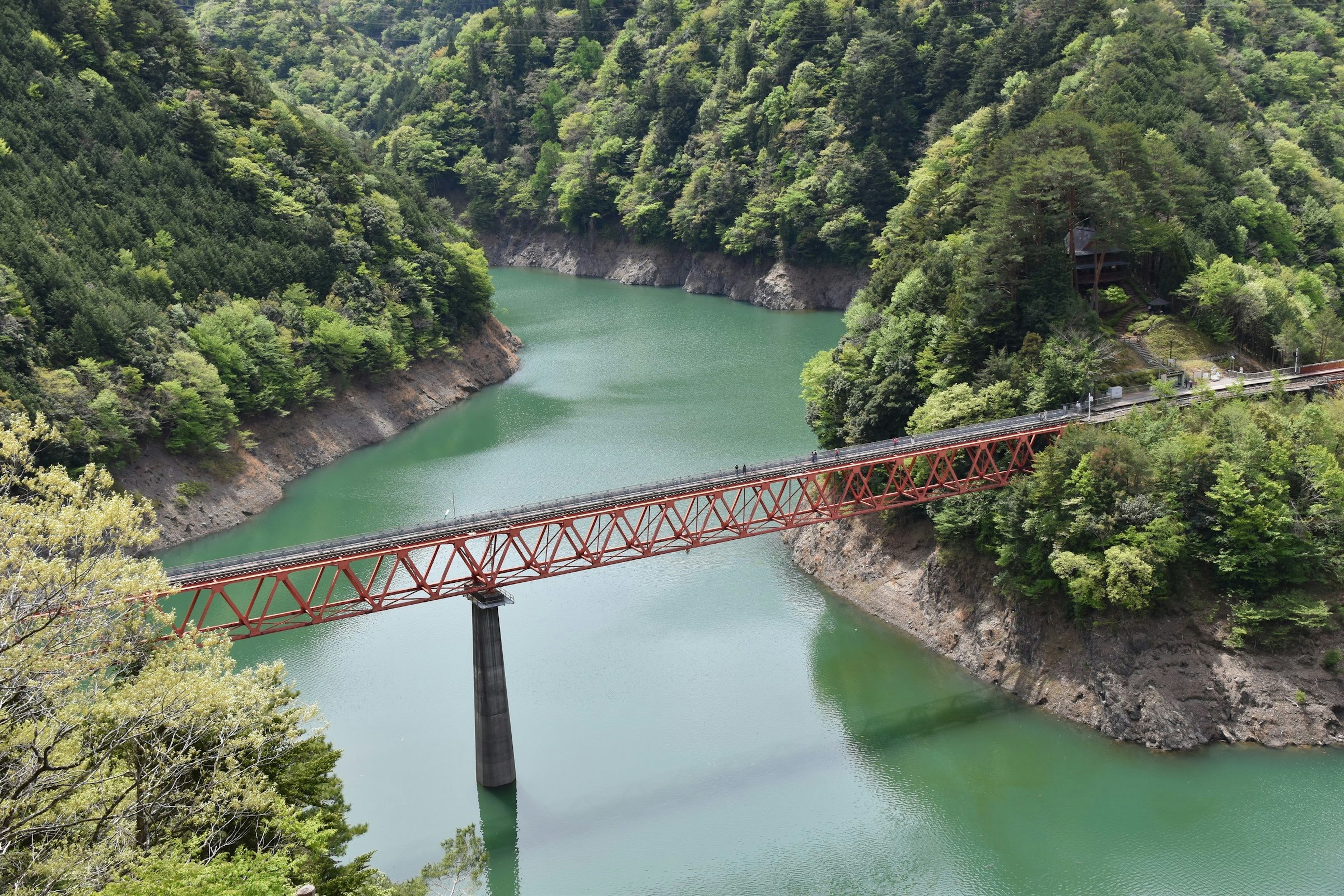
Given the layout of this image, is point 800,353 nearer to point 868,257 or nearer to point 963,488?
point 868,257

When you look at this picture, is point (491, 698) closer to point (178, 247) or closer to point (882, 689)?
point (882, 689)

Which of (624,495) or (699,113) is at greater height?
(699,113)

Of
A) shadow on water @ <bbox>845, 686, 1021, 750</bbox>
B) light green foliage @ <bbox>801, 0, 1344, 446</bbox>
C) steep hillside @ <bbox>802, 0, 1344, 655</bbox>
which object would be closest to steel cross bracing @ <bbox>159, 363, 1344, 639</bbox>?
steep hillside @ <bbox>802, 0, 1344, 655</bbox>

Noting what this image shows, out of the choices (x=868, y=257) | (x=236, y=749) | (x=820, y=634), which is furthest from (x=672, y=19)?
(x=236, y=749)

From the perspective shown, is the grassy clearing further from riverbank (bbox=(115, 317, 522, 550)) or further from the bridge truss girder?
riverbank (bbox=(115, 317, 522, 550))

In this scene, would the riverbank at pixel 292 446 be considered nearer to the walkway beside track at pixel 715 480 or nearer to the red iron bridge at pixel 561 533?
the red iron bridge at pixel 561 533

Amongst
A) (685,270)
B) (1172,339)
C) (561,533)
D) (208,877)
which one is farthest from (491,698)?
(685,270)

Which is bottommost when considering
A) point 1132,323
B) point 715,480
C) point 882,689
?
point 882,689
